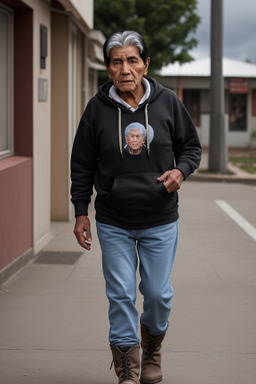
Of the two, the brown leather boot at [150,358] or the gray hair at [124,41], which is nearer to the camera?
the gray hair at [124,41]

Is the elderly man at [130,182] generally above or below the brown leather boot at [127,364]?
above

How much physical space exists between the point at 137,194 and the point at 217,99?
18.0m

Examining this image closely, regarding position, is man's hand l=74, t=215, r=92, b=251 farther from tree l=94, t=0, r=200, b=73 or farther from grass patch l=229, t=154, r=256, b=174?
tree l=94, t=0, r=200, b=73

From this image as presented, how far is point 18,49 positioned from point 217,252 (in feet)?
10.2

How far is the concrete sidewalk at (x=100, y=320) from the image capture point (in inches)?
191

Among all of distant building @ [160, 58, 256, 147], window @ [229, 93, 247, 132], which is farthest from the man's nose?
window @ [229, 93, 247, 132]

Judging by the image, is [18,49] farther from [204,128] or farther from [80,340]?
[204,128]

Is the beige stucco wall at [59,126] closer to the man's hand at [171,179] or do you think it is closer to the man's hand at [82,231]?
the man's hand at [82,231]

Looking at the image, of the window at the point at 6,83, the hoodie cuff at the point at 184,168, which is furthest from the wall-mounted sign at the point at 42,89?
the hoodie cuff at the point at 184,168

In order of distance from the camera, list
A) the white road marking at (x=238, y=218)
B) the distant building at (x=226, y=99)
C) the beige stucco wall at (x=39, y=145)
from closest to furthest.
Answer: the beige stucco wall at (x=39, y=145) < the white road marking at (x=238, y=218) < the distant building at (x=226, y=99)

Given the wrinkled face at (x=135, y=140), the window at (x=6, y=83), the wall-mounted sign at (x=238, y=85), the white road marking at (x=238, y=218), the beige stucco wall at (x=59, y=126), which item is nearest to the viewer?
the wrinkled face at (x=135, y=140)

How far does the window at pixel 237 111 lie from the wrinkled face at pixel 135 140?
3300 centimetres

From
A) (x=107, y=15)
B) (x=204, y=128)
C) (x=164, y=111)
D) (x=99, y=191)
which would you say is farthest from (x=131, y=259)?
(x=107, y=15)

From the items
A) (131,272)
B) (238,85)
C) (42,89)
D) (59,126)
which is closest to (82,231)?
(131,272)
